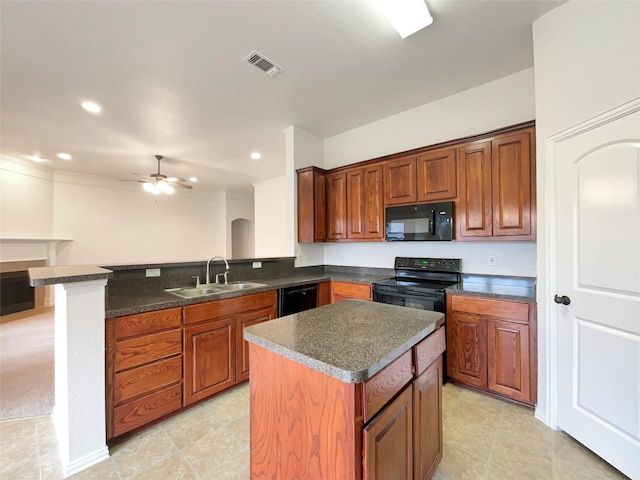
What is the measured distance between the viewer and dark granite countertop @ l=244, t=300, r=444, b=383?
2.96 feet

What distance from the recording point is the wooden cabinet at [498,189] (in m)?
2.19

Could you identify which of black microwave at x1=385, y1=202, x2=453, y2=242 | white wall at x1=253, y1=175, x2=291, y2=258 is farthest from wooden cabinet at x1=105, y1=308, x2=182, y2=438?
white wall at x1=253, y1=175, x2=291, y2=258

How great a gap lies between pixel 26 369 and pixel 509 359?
4725mm

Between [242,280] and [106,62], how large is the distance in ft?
7.76

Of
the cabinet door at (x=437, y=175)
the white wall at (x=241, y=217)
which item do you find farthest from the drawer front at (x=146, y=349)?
the white wall at (x=241, y=217)

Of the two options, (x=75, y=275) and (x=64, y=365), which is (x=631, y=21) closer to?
(x=75, y=275)

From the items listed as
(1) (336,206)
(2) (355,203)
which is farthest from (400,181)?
(1) (336,206)

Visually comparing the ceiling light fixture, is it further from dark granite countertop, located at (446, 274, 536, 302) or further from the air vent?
dark granite countertop, located at (446, 274, 536, 302)

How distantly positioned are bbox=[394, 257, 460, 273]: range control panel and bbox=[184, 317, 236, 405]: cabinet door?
203 cm

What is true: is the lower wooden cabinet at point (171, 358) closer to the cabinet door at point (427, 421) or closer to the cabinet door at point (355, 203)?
the cabinet door at point (355, 203)

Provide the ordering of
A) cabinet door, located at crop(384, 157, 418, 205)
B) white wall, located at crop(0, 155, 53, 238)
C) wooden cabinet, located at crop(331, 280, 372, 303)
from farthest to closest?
white wall, located at crop(0, 155, 53, 238) → wooden cabinet, located at crop(331, 280, 372, 303) → cabinet door, located at crop(384, 157, 418, 205)

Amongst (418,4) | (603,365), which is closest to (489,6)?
(418,4)

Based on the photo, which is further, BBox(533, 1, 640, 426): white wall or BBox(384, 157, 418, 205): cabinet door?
BBox(384, 157, 418, 205): cabinet door

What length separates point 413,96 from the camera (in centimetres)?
294
